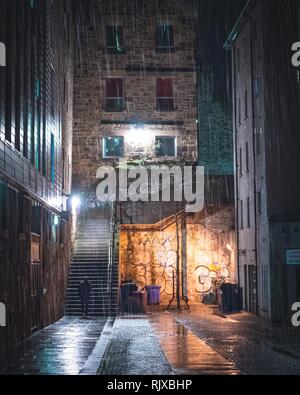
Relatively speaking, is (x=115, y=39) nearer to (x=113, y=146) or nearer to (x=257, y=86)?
(x=113, y=146)

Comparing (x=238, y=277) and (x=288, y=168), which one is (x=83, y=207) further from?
(x=288, y=168)

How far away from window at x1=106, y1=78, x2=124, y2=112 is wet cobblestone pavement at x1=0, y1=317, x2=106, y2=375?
19.6 meters

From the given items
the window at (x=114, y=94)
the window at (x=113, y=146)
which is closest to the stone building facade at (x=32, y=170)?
the window at (x=113, y=146)

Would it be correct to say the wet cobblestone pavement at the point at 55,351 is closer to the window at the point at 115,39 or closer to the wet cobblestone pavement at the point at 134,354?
the wet cobblestone pavement at the point at 134,354

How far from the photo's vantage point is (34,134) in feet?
77.9

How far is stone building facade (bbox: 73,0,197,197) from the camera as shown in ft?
138

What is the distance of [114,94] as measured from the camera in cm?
4244

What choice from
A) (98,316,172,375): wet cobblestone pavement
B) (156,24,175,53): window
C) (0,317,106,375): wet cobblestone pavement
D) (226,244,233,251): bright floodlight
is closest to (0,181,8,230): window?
(0,317,106,375): wet cobblestone pavement

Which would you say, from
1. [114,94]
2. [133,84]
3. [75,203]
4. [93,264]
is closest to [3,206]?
[93,264]

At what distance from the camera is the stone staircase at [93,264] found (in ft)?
97.6

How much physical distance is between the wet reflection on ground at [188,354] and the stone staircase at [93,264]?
5915 millimetres

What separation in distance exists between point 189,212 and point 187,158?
23.5ft
